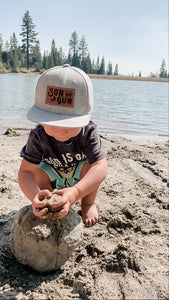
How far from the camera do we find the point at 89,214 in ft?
7.70

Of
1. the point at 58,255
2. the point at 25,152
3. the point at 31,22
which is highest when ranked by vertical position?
the point at 31,22

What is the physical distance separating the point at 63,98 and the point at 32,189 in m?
0.68

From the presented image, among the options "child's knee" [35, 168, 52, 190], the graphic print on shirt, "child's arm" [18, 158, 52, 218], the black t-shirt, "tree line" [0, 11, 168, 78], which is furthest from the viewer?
"tree line" [0, 11, 168, 78]

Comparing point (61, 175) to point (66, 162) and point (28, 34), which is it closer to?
point (66, 162)

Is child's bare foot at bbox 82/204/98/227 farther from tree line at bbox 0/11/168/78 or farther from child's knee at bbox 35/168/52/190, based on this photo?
tree line at bbox 0/11/168/78

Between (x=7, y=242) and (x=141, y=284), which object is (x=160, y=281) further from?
(x=7, y=242)

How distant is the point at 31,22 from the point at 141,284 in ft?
246

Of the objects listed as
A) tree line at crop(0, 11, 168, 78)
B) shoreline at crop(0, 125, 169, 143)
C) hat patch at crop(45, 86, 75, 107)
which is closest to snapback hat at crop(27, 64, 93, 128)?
hat patch at crop(45, 86, 75, 107)

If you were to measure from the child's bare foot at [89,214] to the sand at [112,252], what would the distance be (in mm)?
51

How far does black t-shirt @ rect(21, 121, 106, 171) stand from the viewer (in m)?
2.06

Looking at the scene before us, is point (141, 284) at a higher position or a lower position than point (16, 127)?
lower

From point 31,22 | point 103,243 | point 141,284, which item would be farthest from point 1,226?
point 31,22

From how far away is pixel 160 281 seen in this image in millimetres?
1655

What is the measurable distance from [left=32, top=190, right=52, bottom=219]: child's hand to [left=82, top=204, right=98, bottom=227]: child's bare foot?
64 centimetres
